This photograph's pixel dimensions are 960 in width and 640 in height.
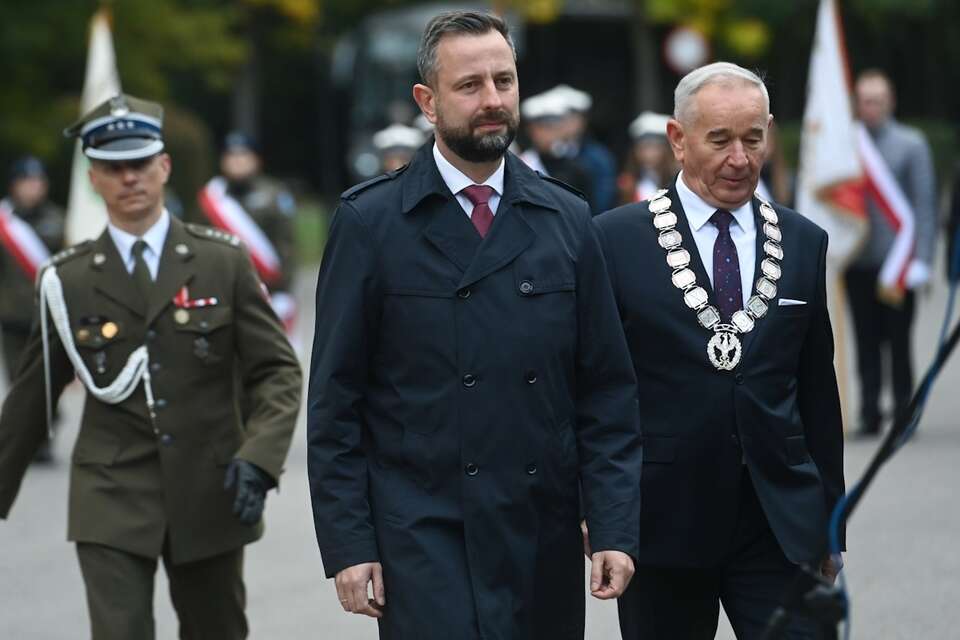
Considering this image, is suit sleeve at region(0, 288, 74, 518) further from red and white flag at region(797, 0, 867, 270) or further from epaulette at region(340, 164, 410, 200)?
red and white flag at region(797, 0, 867, 270)

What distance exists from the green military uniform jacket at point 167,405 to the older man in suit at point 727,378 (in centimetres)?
137

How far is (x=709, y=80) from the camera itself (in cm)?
507

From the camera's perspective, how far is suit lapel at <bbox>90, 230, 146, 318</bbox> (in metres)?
6.08

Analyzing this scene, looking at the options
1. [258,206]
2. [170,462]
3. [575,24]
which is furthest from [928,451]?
[575,24]

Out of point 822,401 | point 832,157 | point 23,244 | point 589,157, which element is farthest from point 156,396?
point 23,244

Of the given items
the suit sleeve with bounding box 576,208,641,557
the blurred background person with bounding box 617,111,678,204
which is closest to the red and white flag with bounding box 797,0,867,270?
the blurred background person with bounding box 617,111,678,204

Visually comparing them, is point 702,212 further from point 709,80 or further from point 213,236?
point 213,236

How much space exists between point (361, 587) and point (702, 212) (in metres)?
1.43

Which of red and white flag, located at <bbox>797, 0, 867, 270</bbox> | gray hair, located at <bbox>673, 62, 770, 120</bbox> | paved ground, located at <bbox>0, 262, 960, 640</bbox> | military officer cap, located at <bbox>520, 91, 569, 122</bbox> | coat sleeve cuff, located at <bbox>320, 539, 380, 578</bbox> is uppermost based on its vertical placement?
military officer cap, located at <bbox>520, 91, 569, 122</bbox>

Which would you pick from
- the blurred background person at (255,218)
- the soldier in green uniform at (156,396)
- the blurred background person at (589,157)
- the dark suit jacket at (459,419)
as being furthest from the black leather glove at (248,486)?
the blurred background person at (255,218)

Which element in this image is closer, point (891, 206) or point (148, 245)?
point (148, 245)

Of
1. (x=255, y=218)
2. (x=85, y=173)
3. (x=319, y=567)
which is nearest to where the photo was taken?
(x=319, y=567)

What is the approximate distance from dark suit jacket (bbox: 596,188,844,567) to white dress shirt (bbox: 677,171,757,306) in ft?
0.10

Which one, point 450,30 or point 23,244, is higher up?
point 23,244
